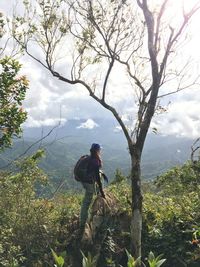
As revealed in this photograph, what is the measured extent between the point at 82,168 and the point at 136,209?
2.06m

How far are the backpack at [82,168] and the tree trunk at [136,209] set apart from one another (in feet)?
4.85

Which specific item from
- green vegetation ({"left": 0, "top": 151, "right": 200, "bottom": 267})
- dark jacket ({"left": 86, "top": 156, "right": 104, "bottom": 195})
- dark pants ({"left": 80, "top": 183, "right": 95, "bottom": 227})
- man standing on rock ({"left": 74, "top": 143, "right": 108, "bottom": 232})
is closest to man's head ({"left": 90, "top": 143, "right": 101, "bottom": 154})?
man standing on rock ({"left": 74, "top": 143, "right": 108, "bottom": 232})

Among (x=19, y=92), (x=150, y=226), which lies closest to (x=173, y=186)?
(x=150, y=226)

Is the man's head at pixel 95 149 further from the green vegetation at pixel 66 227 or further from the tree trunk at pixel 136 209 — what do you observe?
the green vegetation at pixel 66 227

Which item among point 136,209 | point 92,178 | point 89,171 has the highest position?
point 89,171

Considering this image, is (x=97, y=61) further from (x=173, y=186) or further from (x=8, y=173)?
(x=173, y=186)

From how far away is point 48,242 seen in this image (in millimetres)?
14227

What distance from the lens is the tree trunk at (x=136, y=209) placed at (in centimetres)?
1325

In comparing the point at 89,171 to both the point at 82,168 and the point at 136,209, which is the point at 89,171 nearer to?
the point at 82,168

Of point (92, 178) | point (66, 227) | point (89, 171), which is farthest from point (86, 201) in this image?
point (66, 227)

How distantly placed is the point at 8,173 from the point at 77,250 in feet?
10.5

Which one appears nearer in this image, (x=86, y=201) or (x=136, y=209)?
(x=136, y=209)

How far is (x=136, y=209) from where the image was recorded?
1330cm

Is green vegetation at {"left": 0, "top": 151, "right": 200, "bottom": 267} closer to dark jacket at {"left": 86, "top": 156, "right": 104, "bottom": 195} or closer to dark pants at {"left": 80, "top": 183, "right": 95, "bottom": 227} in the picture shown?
dark pants at {"left": 80, "top": 183, "right": 95, "bottom": 227}
